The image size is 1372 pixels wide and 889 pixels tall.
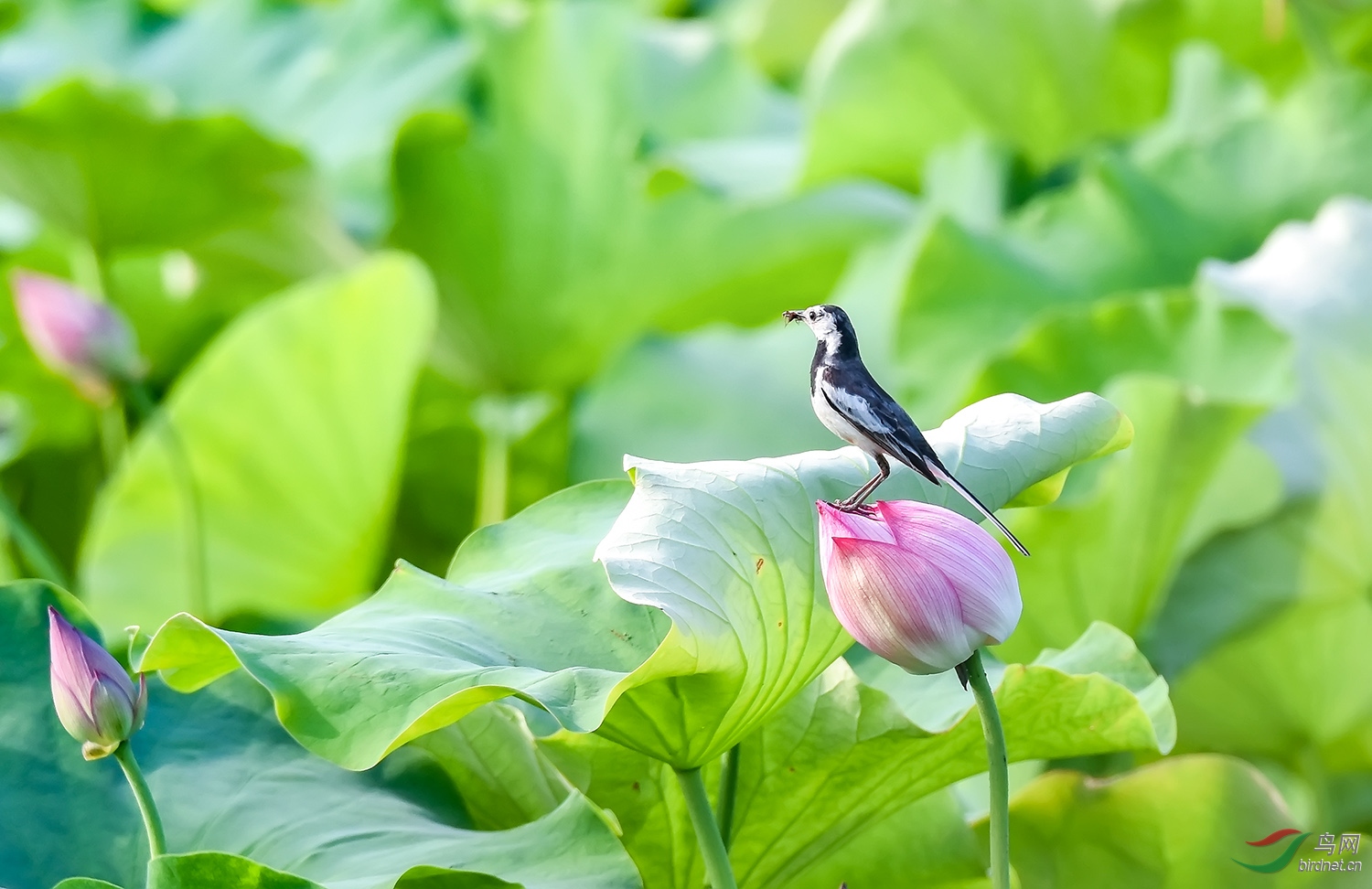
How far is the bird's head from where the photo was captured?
358 mm

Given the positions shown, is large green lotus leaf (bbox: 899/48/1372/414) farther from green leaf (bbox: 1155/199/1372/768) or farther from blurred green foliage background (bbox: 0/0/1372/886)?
green leaf (bbox: 1155/199/1372/768)

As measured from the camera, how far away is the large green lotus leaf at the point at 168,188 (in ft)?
2.88

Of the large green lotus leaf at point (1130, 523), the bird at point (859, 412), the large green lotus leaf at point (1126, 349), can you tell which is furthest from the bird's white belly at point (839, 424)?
the large green lotus leaf at point (1126, 349)

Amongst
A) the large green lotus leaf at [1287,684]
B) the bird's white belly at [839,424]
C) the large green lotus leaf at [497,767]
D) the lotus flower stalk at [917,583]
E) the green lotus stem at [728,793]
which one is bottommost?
the large green lotus leaf at [1287,684]

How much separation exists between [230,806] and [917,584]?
269 mm

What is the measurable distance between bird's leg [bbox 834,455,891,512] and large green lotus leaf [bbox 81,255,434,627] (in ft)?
1.84

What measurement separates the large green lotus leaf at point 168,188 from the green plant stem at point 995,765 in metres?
0.72

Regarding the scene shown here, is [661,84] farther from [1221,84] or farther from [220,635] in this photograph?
[220,635]

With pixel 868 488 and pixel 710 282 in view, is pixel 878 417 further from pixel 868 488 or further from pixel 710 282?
pixel 710 282

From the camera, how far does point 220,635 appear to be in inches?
13.5

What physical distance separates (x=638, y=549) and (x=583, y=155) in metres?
0.72

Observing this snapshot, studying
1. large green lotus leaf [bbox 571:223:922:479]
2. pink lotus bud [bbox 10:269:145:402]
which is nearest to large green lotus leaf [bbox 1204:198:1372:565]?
large green lotus leaf [bbox 571:223:922:479]

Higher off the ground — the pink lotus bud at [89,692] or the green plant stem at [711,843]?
the pink lotus bud at [89,692]

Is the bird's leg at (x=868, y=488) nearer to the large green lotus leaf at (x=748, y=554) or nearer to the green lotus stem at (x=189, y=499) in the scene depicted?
the large green lotus leaf at (x=748, y=554)
